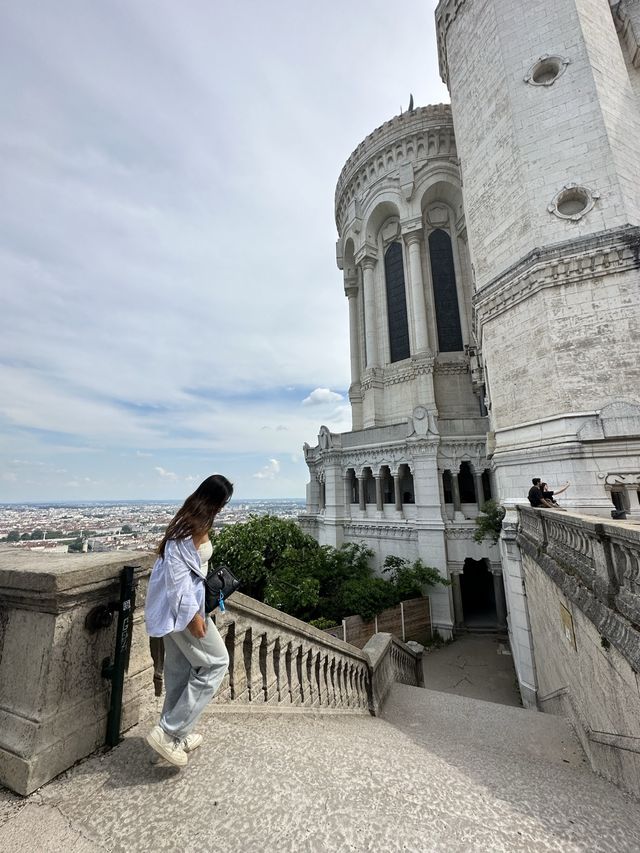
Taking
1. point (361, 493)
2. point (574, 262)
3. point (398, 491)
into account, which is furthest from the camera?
point (361, 493)

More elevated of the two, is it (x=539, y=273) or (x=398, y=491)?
(x=539, y=273)

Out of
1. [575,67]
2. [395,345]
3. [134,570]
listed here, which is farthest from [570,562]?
[395,345]

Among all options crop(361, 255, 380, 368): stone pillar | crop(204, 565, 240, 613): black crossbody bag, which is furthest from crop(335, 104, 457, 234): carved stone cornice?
crop(204, 565, 240, 613): black crossbody bag

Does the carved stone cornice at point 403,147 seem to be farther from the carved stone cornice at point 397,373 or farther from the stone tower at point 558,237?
the carved stone cornice at point 397,373

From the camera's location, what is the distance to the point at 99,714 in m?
2.37

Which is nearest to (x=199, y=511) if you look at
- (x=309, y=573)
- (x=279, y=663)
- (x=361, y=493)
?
(x=279, y=663)

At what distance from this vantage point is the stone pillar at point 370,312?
82.5 ft

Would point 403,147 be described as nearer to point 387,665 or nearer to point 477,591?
point 477,591

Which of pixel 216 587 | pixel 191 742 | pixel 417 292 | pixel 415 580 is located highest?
pixel 417 292

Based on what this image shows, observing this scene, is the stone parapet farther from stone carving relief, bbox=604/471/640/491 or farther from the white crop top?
stone carving relief, bbox=604/471/640/491

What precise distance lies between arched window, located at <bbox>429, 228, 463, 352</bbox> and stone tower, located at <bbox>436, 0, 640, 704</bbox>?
10.9m

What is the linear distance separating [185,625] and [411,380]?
73.1 feet

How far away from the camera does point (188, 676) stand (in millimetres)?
2367

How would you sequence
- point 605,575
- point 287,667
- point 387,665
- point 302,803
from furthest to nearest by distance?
point 387,665 < point 287,667 < point 605,575 < point 302,803
